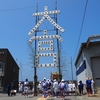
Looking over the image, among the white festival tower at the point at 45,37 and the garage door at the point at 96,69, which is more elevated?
the white festival tower at the point at 45,37

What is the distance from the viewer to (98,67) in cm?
1945

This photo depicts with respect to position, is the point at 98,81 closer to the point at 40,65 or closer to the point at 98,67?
the point at 98,67

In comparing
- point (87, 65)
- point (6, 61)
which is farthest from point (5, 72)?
point (87, 65)

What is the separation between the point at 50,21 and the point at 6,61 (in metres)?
16.9

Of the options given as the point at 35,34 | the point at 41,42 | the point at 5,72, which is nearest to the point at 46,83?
the point at 41,42

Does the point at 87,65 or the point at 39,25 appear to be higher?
the point at 39,25

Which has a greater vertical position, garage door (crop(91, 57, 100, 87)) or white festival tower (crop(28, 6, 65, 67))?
white festival tower (crop(28, 6, 65, 67))

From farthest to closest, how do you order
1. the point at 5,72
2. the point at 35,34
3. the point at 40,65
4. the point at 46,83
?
the point at 5,72
the point at 35,34
the point at 40,65
the point at 46,83

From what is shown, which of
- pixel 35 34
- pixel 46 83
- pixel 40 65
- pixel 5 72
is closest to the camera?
pixel 46 83

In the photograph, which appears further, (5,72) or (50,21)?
(5,72)

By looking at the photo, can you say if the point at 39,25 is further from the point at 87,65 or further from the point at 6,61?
the point at 6,61

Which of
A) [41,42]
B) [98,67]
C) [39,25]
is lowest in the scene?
[98,67]

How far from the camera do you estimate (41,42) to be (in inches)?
847

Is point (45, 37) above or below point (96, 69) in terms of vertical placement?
above
